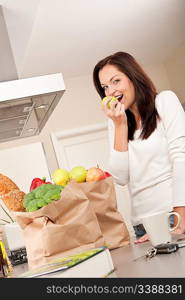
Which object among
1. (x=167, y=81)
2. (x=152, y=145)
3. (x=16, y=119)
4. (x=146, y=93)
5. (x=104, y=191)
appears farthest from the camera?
(x=167, y=81)

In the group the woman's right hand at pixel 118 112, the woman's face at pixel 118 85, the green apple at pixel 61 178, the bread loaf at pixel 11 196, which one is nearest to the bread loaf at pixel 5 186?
the bread loaf at pixel 11 196

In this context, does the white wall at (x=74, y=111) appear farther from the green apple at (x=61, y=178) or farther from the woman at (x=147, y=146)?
the green apple at (x=61, y=178)

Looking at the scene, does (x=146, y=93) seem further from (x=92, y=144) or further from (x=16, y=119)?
(x=92, y=144)

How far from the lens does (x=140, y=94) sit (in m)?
1.64

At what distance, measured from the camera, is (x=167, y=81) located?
14.7ft

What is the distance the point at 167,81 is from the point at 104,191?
3.38 metres

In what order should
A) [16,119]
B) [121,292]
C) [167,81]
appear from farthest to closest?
1. [167,81]
2. [16,119]
3. [121,292]

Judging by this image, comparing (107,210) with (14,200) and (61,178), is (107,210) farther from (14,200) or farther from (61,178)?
(14,200)

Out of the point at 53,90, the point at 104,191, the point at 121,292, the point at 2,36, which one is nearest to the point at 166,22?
the point at 2,36

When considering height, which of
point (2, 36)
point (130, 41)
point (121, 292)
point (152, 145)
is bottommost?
point (121, 292)

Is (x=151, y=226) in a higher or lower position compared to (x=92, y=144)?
lower

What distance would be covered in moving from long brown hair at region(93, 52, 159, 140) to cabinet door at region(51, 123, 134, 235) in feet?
7.59

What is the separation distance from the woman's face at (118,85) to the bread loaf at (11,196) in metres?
0.55

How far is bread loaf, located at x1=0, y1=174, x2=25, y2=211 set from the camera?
1.33 meters
